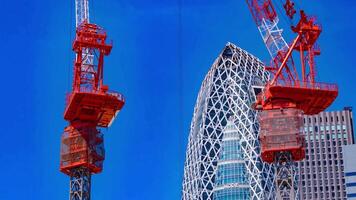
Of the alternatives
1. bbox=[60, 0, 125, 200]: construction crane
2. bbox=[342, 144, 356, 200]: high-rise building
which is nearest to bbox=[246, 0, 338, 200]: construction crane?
bbox=[60, 0, 125, 200]: construction crane

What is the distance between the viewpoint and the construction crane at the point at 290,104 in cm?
8288

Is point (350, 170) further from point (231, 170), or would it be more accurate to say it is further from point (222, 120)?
point (231, 170)

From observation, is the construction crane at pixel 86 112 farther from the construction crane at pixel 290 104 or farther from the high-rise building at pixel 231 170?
the high-rise building at pixel 231 170

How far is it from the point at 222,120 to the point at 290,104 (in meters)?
86.7

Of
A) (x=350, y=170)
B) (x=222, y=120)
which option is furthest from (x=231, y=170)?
(x=350, y=170)

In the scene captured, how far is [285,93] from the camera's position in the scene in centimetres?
8500

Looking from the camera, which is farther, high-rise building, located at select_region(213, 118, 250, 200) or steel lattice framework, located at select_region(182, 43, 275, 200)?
steel lattice framework, located at select_region(182, 43, 275, 200)

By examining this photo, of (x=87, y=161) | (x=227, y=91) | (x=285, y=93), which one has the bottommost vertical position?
(x=87, y=161)

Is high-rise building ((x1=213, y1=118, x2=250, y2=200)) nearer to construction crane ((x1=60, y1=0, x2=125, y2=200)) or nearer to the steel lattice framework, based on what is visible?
the steel lattice framework

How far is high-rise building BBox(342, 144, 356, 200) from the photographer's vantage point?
19100 cm

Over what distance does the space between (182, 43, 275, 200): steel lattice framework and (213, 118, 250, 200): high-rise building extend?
3.40 ft

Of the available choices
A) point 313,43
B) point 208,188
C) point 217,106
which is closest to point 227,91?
point 217,106

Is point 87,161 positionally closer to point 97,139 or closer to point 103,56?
point 97,139

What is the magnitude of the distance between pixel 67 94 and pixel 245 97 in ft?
287
